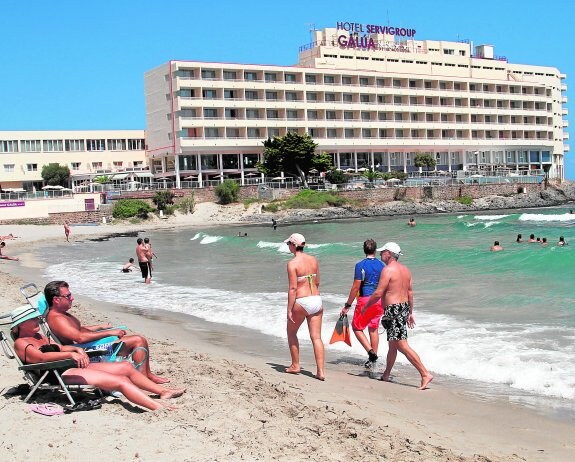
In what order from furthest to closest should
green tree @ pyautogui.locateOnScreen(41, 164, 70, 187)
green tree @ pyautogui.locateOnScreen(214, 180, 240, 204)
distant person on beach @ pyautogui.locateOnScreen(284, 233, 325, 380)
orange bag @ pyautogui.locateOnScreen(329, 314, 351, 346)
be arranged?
green tree @ pyautogui.locateOnScreen(41, 164, 70, 187)
green tree @ pyautogui.locateOnScreen(214, 180, 240, 204)
orange bag @ pyautogui.locateOnScreen(329, 314, 351, 346)
distant person on beach @ pyautogui.locateOnScreen(284, 233, 325, 380)

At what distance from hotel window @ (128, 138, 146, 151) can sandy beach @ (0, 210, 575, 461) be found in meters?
76.2

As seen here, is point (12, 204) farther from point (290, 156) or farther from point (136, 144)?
point (136, 144)

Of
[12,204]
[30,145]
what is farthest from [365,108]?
[12,204]

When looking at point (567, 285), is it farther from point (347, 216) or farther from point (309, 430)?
point (347, 216)

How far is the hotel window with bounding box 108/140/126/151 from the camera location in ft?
268

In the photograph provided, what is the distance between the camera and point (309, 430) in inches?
231

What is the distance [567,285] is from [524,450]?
12.4 metres

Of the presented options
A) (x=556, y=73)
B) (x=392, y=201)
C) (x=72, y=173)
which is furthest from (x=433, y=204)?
(x=556, y=73)

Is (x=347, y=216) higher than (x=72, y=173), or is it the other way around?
(x=72, y=173)

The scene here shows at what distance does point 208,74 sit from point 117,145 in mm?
16083

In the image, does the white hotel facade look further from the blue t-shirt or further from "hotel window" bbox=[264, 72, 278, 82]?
the blue t-shirt

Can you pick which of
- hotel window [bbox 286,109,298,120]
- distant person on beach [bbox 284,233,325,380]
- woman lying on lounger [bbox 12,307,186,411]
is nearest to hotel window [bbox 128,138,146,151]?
hotel window [bbox 286,109,298,120]

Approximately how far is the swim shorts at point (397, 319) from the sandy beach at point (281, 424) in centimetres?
64

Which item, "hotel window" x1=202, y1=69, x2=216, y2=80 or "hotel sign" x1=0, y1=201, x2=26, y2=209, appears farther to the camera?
"hotel window" x1=202, y1=69, x2=216, y2=80
